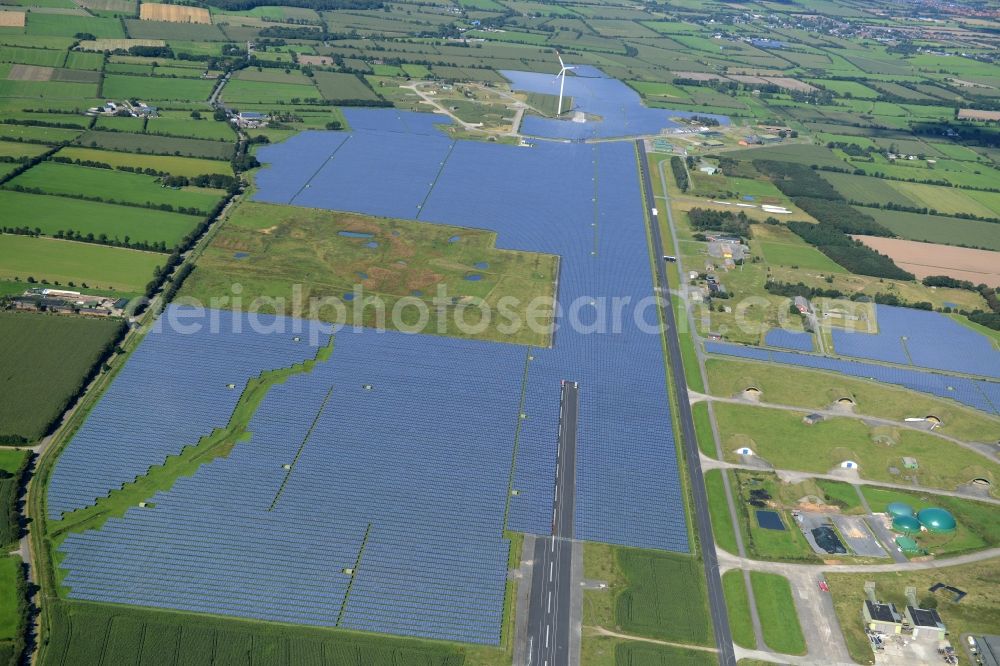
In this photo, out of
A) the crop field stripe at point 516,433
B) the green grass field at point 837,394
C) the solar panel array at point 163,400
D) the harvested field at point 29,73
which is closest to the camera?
the solar panel array at point 163,400

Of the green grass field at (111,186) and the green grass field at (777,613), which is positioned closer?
the green grass field at (777,613)

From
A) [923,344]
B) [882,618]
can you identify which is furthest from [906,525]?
[923,344]

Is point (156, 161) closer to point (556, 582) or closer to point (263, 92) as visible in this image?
point (263, 92)

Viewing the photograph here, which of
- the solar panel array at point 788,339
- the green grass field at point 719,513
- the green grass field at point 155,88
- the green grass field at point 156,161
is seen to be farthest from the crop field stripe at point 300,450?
the green grass field at point 155,88

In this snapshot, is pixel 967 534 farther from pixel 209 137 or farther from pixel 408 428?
pixel 209 137

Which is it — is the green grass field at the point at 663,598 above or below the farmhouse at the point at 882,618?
below

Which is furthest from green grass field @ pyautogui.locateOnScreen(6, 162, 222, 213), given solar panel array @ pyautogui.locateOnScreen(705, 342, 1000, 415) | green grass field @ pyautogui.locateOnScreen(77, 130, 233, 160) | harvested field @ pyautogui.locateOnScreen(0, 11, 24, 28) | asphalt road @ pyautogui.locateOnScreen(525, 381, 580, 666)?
harvested field @ pyautogui.locateOnScreen(0, 11, 24, 28)

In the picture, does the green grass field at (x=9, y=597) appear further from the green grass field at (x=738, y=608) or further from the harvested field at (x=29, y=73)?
the harvested field at (x=29, y=73)

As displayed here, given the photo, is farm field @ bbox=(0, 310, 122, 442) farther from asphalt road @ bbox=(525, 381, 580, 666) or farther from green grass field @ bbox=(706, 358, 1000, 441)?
green grass field @ bbox=(706, 358, 1000, 441)
